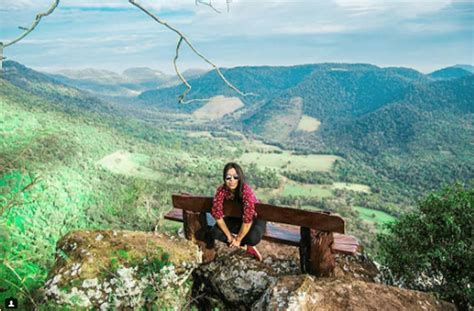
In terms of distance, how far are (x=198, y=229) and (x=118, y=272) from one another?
56.2 inches

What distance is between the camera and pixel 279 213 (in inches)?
204

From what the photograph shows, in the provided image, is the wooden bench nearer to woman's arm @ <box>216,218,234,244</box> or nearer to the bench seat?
the bench seat

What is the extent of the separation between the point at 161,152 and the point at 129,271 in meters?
124

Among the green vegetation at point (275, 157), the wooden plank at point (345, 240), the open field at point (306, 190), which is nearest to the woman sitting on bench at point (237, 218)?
the wooden plank at point (345, 240)

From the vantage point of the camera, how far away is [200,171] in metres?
112

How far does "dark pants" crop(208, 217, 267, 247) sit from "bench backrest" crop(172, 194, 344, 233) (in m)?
0.17

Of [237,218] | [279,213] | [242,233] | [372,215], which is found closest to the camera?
[279,213]

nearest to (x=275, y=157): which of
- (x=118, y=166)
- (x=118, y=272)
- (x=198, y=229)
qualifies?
(x=118, y=166)

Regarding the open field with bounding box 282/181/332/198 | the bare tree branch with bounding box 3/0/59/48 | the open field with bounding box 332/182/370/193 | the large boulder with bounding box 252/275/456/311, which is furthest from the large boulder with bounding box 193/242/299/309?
the open field with bounding box 332/182/370/193

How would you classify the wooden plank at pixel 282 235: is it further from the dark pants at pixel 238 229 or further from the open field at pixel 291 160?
the open field at pixel 291 160

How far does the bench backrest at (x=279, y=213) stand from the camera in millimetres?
4816

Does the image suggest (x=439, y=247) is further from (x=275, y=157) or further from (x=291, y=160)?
(x=275, y=157)

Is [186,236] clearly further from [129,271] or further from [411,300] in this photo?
[411,300]

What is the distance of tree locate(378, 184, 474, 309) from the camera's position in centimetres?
625
